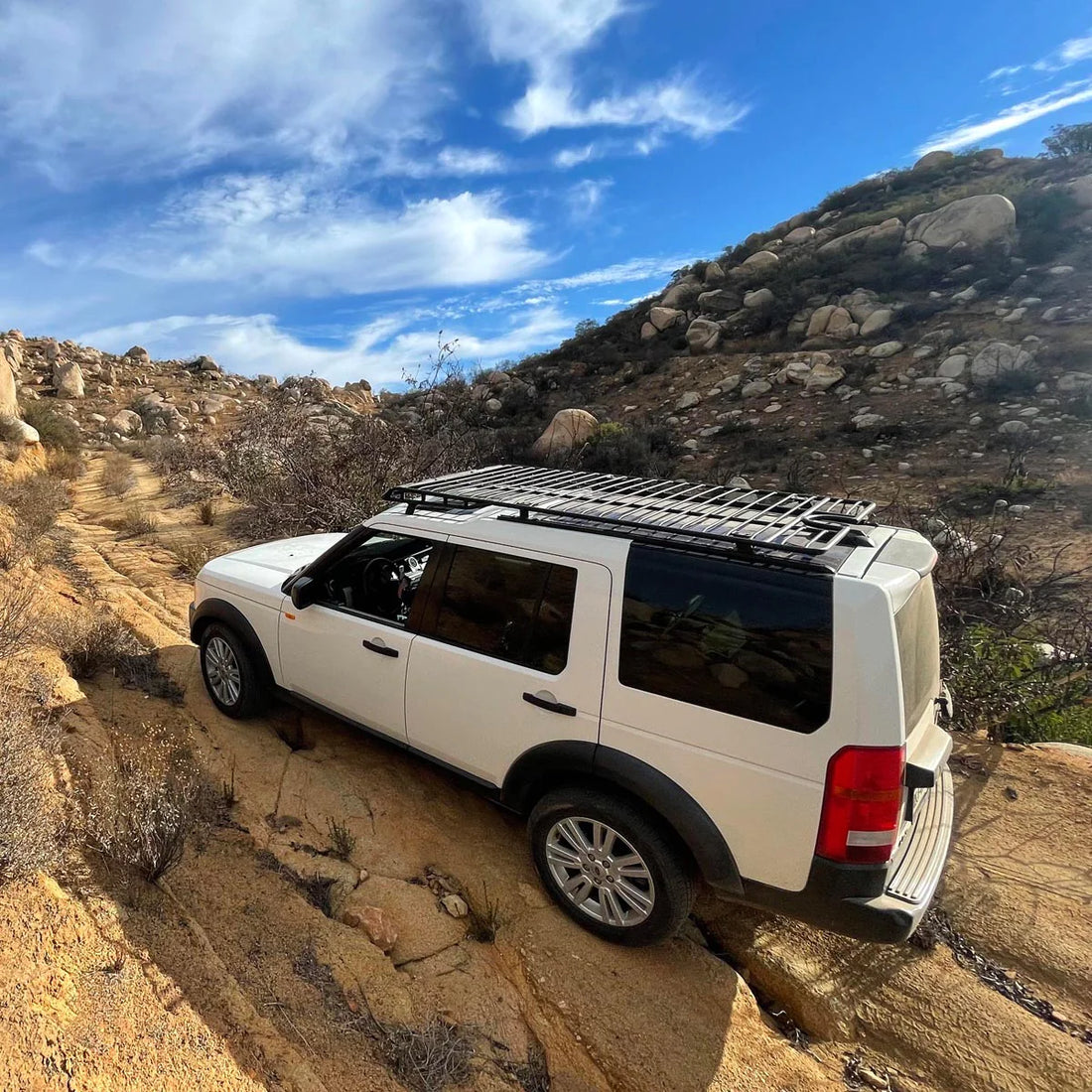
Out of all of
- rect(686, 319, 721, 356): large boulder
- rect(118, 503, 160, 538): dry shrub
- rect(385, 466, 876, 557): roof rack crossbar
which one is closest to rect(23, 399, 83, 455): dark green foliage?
rect(118, 503, 160, 538): dry shrub

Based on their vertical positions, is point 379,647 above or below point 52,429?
below

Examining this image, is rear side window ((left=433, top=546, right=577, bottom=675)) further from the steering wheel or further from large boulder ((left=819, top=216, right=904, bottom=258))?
large boulder ((left=819, top=216, right=904, bottom=258))

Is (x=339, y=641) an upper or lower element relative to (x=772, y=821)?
upper

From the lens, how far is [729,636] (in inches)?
85.4

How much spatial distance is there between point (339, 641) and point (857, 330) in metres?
18.6

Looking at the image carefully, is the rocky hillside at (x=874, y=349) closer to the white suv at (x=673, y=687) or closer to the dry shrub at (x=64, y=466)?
the dry shrub at (x=64, y=466)

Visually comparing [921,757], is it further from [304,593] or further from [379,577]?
[304,593]

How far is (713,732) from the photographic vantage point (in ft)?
7.14

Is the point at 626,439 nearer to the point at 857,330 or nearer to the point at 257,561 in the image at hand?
the point at 857,330

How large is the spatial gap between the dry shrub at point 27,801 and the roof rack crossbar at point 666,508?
1.91 meters

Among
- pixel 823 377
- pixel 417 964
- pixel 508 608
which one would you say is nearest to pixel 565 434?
→ pixel 823 377

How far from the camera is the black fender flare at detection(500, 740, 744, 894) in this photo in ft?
7.27

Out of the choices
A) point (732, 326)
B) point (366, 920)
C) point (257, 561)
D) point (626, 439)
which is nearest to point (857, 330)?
point (732, 326)

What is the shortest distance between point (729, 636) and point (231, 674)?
3.19 meters
